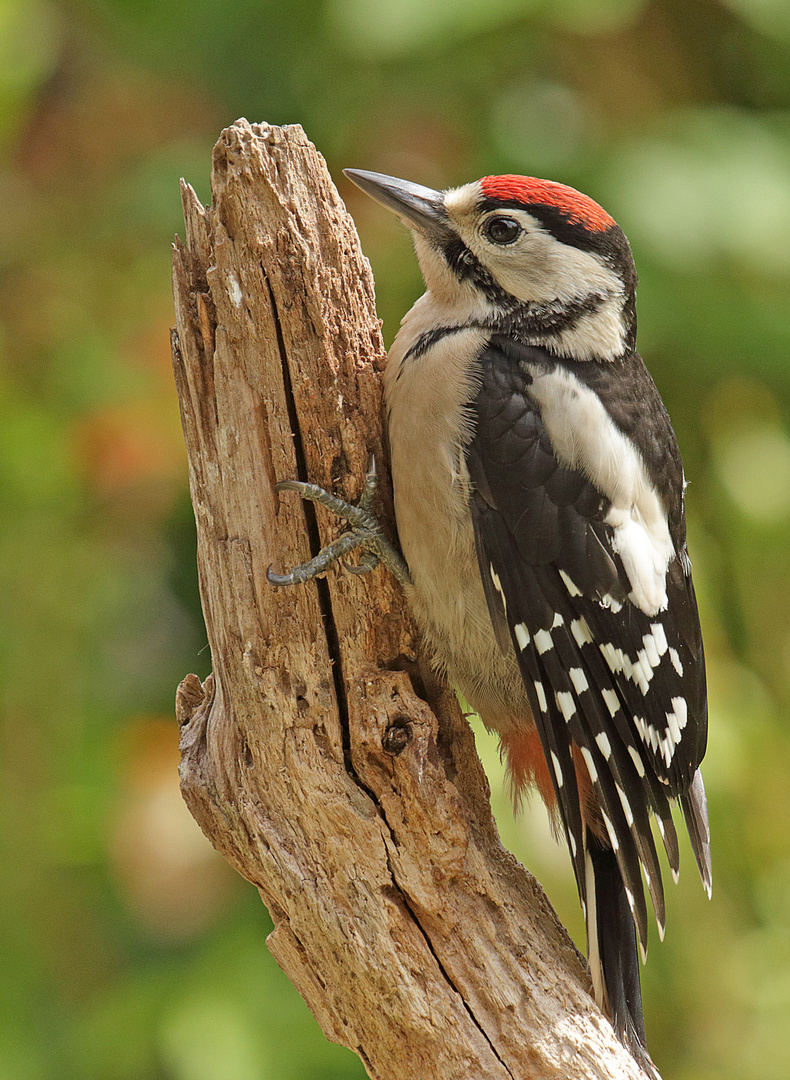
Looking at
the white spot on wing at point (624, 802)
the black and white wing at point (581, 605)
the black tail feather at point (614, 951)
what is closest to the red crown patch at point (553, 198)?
the black and white wing at point (581, 605)

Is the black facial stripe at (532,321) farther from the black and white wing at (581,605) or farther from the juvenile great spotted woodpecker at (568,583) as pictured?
the black and white wing at (581,605)

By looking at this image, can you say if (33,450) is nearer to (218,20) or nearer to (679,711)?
(218,20)

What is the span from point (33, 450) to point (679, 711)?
2.34 metres

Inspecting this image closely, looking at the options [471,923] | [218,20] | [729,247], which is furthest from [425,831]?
[218,20]

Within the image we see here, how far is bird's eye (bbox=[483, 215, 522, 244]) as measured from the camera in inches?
96.7

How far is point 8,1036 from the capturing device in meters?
3.39

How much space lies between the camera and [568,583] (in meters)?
2.20

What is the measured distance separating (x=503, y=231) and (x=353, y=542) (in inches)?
33.8

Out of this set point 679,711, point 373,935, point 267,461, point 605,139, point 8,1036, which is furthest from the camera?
point 605,139

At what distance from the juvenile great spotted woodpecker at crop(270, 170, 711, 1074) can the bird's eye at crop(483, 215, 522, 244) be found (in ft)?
0.73

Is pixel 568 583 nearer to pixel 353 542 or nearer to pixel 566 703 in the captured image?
pixel 566 703

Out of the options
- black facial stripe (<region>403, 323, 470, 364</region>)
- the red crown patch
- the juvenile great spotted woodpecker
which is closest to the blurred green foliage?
the juvenile great spotted woodpecker

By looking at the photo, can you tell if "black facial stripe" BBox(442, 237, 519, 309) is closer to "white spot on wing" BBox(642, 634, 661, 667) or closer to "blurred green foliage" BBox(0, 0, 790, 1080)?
"white spot on wing" BBox(642, 634, 661, 667)

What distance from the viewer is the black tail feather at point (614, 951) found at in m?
2.05
